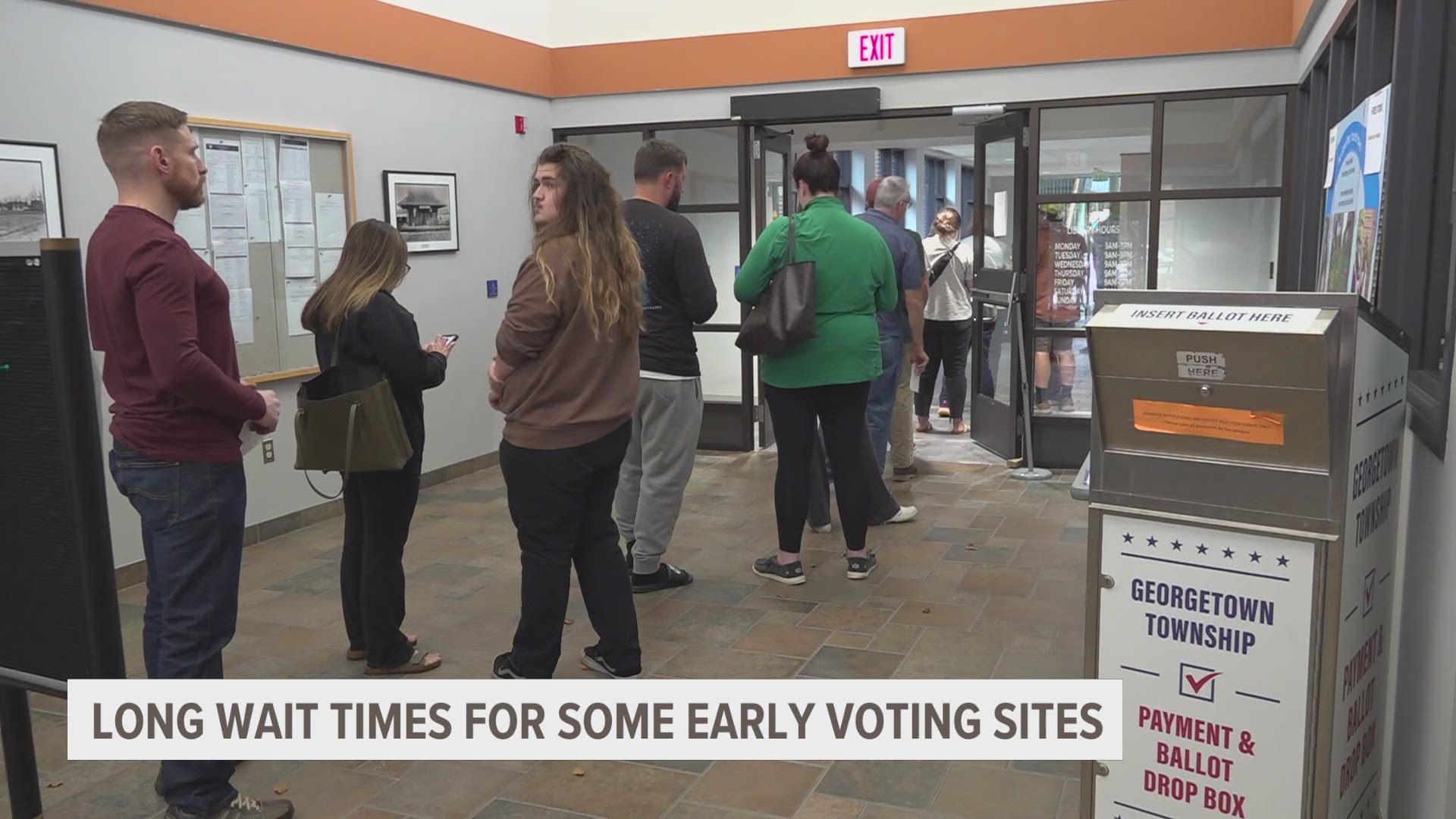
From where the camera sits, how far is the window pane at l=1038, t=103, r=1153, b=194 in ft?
20.1

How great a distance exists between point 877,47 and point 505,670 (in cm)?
462

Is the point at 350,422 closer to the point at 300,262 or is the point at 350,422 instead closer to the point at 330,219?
the point at 300,262

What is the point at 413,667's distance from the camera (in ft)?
11.4

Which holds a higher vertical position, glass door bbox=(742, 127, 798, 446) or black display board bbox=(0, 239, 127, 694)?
glass door bbox=(742, 127, 798, 446)

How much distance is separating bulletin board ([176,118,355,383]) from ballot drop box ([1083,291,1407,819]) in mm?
4039

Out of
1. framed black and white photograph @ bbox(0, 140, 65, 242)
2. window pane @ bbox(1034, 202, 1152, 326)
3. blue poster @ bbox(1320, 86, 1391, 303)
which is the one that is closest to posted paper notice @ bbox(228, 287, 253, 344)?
framed black and white photograph @ bbox(0, 140, 65, 242)

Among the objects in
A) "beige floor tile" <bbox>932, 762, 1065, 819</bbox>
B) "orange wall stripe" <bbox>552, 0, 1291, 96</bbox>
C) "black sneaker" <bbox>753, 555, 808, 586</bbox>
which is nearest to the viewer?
"beige floor tile" <bbox>932, 762, 1065, 819</bbox>

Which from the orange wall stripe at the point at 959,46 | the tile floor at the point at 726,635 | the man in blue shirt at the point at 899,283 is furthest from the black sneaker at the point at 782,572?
the orange wall stripe at the point at 959,46

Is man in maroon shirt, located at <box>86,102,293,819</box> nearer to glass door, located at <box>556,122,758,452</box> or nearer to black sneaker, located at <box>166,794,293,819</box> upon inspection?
black sneaker, located at <box>166,794,293,819</box>

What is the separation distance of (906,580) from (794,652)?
0.92 meters

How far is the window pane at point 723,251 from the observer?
7.10m

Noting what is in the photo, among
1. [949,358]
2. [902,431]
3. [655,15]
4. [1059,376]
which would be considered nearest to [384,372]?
[902,431]

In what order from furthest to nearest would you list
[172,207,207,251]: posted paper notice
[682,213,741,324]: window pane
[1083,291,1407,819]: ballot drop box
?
[682,213,741,324]: window pane
[172,207,207,251]: posted paper notice
[1083,291,1407,819]: ballot drop box

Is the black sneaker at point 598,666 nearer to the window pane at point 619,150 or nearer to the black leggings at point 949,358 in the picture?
the black leggings at point 949,358
